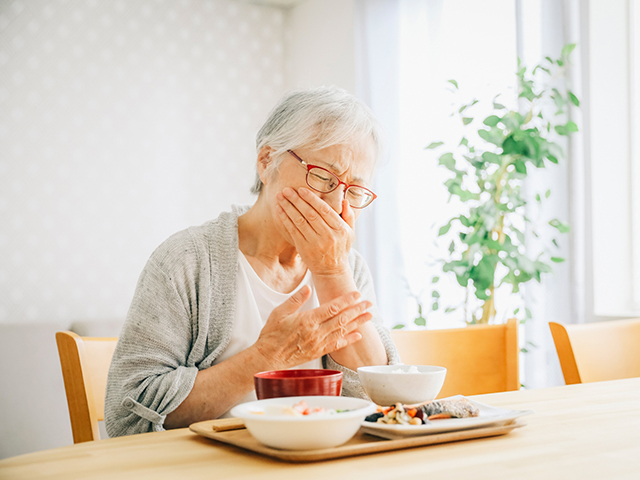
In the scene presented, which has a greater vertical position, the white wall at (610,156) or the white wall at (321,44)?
the white wall at (321,44)

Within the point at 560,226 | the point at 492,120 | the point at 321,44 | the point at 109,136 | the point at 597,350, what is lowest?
the point at 597,350

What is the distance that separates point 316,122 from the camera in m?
1.19

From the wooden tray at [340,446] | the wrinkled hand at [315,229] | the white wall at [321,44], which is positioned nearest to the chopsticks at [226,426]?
the wooden tray at [340,446]

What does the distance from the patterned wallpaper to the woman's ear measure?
2.11 meters

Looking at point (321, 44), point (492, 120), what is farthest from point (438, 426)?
point (321, 44)

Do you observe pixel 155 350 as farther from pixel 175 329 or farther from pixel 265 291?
pixel 265 291

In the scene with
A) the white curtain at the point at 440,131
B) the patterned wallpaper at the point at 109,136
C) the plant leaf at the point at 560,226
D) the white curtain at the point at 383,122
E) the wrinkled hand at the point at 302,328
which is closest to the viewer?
the wrinkled hand at the point at 302,328

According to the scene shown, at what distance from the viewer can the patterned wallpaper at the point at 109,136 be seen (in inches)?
115

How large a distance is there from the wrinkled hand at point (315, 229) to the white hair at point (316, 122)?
105 mm

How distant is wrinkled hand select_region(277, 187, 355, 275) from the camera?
1.16 meters

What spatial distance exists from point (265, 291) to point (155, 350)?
0.29 m

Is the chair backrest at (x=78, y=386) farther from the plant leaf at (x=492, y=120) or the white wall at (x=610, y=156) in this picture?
the white wall at (x=610, y=156)

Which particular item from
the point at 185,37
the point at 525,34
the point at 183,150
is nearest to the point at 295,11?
the point at 185,37

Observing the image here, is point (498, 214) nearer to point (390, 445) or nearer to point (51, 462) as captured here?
point (390, 445)
